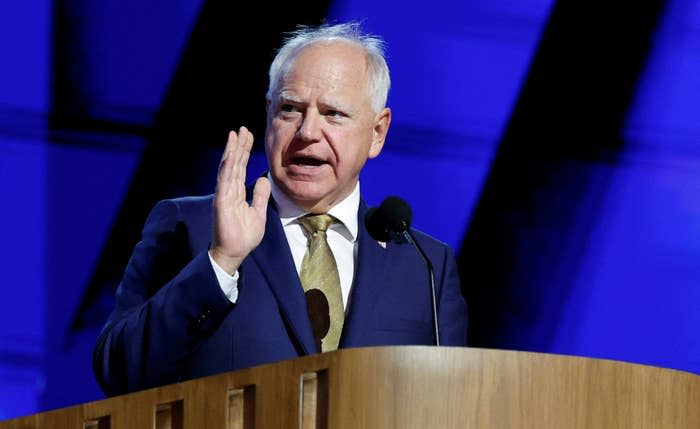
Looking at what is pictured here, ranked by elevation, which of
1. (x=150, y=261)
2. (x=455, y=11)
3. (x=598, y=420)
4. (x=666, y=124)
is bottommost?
(x=598, y=420)

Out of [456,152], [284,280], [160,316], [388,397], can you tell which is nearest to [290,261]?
[284,280]

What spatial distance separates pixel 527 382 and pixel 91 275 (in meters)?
1.84

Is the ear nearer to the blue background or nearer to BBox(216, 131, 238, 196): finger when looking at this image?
BBox(216, 131, 238, 196): finger

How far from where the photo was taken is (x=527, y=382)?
1.94 meters

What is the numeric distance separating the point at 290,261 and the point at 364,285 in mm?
155

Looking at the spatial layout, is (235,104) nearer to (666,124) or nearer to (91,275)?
(91,275)

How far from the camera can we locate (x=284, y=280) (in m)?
2.56

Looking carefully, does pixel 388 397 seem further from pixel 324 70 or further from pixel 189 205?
pixel 324 70

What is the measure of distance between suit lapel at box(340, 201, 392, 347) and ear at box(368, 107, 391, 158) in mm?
209

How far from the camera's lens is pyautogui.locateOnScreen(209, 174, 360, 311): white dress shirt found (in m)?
2.71

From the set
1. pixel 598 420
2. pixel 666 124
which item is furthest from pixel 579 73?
pixel 598 420

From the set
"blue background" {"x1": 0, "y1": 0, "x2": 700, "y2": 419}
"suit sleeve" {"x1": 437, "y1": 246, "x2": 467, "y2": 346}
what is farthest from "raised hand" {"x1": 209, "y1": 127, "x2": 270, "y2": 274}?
"blue background" {"x1": 0, "y1": 0, "x2": 700, "y2": 419}

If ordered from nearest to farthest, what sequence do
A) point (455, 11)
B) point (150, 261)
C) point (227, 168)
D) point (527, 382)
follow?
point (527, 382) < point (227, 168) < point (150, 261) < point (455, 11)

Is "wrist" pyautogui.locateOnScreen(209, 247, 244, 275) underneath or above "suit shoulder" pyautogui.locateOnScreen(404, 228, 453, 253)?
underneath
